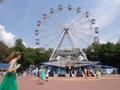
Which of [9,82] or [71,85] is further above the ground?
[9,82]

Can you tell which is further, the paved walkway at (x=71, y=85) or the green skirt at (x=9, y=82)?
the paved walkway at (x=71, y=85)

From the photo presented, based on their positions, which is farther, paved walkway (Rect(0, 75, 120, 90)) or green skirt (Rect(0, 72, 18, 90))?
paved walkway (Rect(0, 75, 120, 90))

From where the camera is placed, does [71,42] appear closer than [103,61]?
Yes

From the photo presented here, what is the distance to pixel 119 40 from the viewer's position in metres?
109

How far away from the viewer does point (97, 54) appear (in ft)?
328

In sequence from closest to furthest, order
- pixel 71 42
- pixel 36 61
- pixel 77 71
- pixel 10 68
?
pixel 10 68 → pixel 71 42 → pixel 77 71 → pixel 36 61

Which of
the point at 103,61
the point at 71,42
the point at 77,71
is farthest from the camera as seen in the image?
the point at 103,61

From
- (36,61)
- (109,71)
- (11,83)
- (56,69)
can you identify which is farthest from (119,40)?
(11,83)

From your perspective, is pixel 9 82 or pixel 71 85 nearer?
pixel 9 82

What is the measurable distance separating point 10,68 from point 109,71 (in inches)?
2665

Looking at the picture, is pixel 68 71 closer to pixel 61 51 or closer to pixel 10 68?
pixel 61 51

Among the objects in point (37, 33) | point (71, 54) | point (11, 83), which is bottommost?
point (11, 83)

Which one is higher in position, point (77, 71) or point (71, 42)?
point (71, 42)

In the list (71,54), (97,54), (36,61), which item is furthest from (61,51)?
(36,61)
